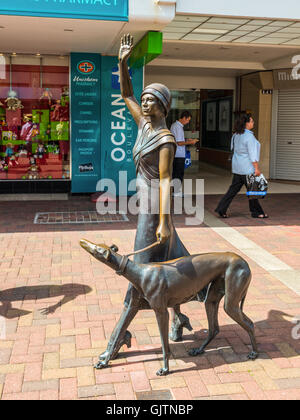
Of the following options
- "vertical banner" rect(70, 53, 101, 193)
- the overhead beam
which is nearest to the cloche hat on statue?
"vertical banner" rect(70, 53, 101, 193)

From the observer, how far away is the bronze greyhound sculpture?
3592mm

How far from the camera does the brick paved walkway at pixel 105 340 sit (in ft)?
11.3

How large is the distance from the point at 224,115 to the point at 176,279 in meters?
15.8

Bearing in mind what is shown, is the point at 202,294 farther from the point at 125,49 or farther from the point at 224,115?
the point at 224,115

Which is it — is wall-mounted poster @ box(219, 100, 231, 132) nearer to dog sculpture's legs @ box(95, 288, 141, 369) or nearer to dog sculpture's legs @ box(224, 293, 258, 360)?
dog sculpture's legs @ box(224, 293, 258, 360)

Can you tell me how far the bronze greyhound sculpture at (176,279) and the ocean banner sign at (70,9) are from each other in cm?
557

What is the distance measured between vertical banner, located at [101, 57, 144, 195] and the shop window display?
1.05 metres

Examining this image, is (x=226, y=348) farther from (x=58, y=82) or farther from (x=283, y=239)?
(x=58, y=82)

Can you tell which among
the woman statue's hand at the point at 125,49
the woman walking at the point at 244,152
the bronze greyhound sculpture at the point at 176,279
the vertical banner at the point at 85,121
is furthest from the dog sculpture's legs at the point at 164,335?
the vertical banner at the point at 85,121

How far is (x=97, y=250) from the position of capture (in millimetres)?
3432

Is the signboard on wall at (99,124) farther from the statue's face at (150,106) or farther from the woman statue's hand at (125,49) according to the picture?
the statue's face at (150,106)

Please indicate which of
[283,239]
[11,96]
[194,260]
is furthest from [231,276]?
[11,96]

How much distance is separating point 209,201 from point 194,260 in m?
7.70

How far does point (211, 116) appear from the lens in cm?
2027
